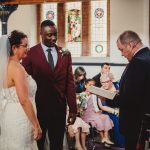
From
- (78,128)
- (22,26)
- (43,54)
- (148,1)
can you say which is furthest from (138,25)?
(43,54)

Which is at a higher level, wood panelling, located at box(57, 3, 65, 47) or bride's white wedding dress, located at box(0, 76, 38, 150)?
wood panelling, located at box(57, 3, 65, 47)

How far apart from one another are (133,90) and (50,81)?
0.83 m

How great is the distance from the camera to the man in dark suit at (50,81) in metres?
3.52

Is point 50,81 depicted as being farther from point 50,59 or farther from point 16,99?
point 16,99

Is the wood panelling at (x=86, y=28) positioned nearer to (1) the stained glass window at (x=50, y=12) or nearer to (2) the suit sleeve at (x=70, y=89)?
(1) the stained glass window at (x=50, y=12)

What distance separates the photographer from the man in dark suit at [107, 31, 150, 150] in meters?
3.12

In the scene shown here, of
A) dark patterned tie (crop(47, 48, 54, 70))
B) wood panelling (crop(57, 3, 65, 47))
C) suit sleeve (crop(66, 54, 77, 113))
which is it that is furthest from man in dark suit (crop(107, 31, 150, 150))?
wood panelling (crop(57, 3, 65, 47))

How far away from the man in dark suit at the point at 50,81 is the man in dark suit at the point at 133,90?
1.79ft

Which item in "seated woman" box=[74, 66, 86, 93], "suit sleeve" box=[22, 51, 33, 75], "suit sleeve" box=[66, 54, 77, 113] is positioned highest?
"suit sleeve" box=[22, 51, 33, 75]

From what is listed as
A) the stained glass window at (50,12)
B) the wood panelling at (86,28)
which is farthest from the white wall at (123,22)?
the stained glass window at (50,12)

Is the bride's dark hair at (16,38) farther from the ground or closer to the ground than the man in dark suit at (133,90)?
farther from the ground

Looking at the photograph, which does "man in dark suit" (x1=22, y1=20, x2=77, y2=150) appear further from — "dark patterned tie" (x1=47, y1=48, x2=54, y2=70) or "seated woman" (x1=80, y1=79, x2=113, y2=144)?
"seated woman" (x1=80, y1=79, x2=113, y2=144)

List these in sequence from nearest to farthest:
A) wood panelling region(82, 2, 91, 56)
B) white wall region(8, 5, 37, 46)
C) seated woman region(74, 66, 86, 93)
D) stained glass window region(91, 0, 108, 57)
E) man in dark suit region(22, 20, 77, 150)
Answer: man in dark suit region(22, 20, 77, 150)
seated woman region(74, 66, 86, 93)
stained glass window region(91, 0, 108, 57)
wood panelling region(82, 2, 91, 56)
white wall region(8, 5, 37, 46)

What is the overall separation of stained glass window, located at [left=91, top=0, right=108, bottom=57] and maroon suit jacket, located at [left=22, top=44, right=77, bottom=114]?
18.4ft
